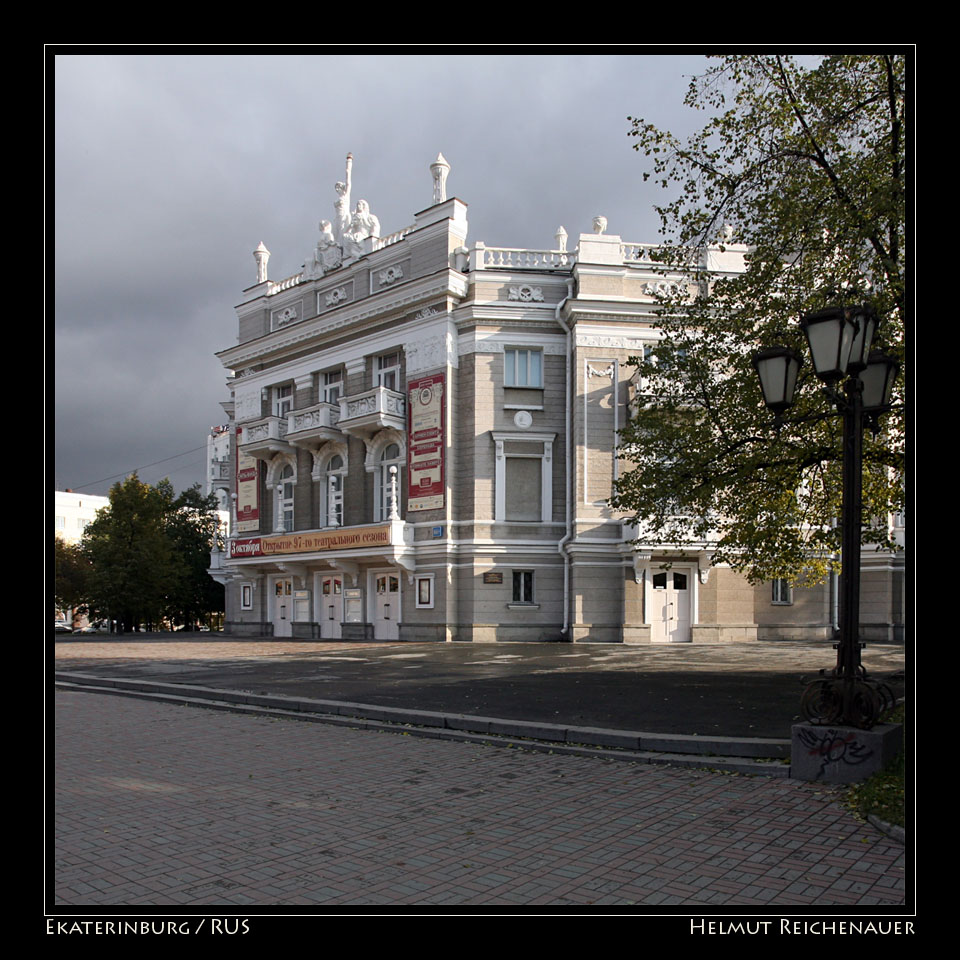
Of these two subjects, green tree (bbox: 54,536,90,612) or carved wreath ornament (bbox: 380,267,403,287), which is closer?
carved wreath ornament (bbox: 380,267,403,287)

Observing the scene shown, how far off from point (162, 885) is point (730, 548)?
13.6 metres

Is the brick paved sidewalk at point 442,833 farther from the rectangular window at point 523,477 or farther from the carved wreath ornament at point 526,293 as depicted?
the carved wreath ornament at point 526,293

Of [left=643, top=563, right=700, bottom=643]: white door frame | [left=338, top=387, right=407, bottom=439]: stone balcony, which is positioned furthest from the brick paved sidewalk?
[left=338, top=387, right=407, bottom=439]: stone balcony

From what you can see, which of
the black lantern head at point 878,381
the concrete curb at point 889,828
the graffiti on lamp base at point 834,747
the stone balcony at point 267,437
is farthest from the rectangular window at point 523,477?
the concrete curb at point 889,828

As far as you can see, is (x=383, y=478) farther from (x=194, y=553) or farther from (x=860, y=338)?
(x=194, y=553)

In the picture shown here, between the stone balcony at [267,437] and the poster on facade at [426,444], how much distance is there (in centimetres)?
743

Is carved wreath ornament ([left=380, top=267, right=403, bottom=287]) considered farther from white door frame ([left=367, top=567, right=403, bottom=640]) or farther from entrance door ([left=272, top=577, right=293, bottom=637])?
entrance door ([left=272, top=577, right=293, bottom=637])

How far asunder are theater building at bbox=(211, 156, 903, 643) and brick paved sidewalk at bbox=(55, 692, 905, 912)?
63.4ft

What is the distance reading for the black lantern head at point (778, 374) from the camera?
8.25 m

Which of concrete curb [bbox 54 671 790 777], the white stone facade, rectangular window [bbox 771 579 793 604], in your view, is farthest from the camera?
the white stone facade

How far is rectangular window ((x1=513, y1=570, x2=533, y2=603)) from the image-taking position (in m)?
28.4

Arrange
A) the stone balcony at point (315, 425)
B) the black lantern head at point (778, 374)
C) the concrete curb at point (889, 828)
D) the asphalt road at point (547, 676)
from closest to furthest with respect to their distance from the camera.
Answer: the concrete curb at point (889, 828)
the black lantern head at point (778, 374)
the asphalt road at point (547, 676)
the stone balcony at point (315, 425)

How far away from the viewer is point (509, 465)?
28.9 m
